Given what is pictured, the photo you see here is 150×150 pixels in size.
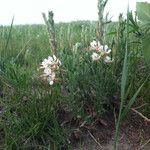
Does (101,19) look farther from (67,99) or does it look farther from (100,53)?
(67,99)

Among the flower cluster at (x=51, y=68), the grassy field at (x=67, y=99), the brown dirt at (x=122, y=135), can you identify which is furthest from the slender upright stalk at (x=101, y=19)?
the brown dirt at (x=122, y=135)

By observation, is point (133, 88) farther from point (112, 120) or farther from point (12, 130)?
point (12, 130)

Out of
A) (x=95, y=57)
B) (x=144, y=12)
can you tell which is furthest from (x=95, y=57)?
(x=144, y=12)

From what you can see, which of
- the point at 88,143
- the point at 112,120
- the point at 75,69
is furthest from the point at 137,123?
the point at 75,69

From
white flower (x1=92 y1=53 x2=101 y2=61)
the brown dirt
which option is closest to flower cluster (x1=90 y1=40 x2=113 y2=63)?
white flower (x1=92 y1=53 x2=101 y2=61)

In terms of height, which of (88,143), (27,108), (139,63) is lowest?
(88,143)

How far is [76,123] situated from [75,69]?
30 cm

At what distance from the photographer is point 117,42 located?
236 cm

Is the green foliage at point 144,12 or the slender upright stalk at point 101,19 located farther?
the slender upright stalk at point 101,19

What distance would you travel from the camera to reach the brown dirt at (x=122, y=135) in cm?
207

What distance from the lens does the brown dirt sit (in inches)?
81.5

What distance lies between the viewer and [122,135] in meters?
2.14

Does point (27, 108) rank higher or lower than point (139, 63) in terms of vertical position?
lower

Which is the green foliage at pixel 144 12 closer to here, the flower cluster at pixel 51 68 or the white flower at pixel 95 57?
the white flower at pixel 95 57
